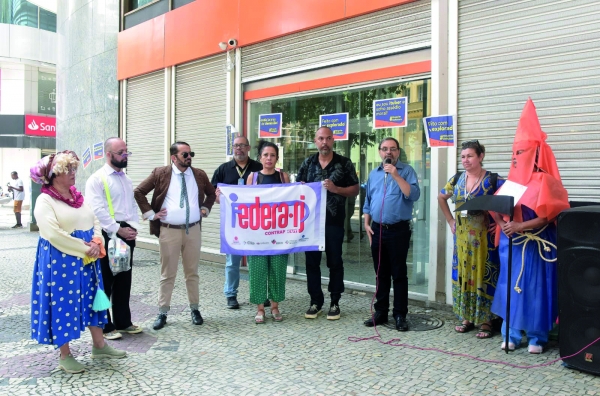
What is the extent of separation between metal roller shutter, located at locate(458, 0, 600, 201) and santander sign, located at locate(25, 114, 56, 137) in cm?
2846

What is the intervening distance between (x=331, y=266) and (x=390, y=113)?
2196 mm

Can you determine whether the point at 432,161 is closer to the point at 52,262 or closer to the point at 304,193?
the point at 304,193

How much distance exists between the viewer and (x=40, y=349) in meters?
4.68

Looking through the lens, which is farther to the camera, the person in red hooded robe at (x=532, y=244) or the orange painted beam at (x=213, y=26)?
the orange painted beam at (x=213, y=26)

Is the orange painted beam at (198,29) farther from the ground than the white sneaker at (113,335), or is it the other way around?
the orange painted beam at (198,29)

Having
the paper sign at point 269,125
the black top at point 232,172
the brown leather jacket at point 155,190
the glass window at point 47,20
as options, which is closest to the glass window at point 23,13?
the glass window at point 47,20

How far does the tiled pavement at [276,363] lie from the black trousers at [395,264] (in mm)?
318

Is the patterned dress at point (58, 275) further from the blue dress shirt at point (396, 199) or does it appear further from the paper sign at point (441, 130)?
the paper sign at point (441, 130)

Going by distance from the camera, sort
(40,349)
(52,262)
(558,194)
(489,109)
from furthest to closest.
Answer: (489,109), (40,349), (558,194), (52,262)

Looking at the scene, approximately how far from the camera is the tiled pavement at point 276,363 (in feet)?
12.3

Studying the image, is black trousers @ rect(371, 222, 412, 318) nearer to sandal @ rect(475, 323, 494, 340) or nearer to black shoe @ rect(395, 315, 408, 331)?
black shoe @ rect(395, 315, 408, 331)

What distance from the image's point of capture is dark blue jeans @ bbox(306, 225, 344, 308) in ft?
18.5

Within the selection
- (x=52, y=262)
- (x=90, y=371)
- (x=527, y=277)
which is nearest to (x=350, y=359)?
(x=527, y=277)

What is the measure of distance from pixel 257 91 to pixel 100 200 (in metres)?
4.21
